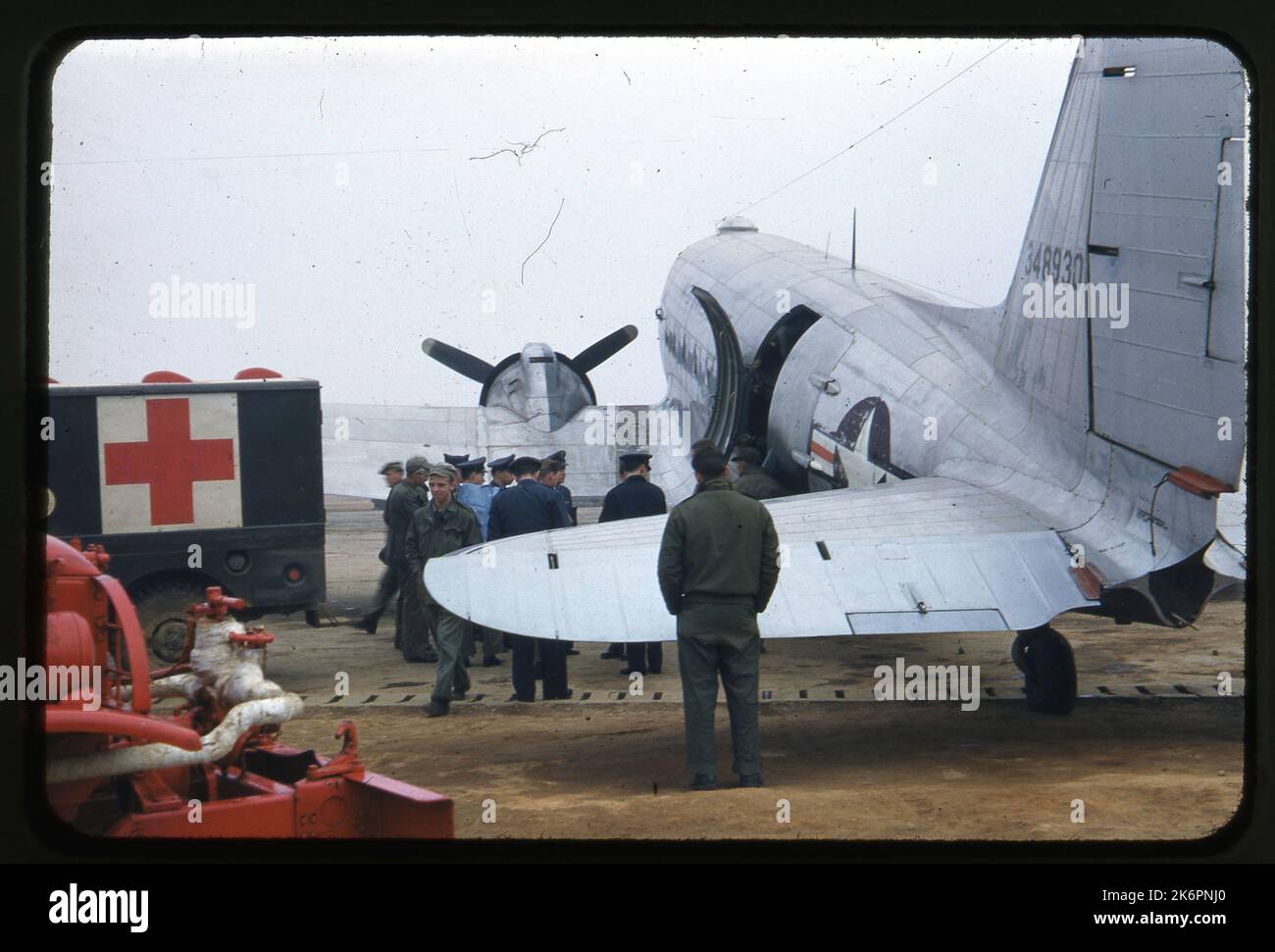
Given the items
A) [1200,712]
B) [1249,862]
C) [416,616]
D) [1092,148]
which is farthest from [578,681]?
[1249,862]

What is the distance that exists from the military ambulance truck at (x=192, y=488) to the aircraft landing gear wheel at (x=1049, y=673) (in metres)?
5.45

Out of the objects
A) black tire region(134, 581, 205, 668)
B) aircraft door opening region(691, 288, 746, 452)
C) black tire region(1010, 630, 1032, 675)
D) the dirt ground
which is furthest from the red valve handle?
aircraft door opening region(691, 288, 746, 452)

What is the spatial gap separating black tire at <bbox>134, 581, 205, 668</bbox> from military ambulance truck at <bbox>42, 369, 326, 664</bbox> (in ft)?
0.03

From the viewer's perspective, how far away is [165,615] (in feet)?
32.0

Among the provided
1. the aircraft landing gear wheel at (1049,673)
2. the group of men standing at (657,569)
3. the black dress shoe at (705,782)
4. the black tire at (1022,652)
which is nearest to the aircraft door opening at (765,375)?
the group of men standing at (657,569)

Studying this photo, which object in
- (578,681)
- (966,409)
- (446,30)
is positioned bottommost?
(578,681)

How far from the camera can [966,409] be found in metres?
9.12

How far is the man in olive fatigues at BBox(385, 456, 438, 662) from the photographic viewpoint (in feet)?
36.7

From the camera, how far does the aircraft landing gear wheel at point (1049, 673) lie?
8.54 m

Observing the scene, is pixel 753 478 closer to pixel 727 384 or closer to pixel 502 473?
pixel 727 384

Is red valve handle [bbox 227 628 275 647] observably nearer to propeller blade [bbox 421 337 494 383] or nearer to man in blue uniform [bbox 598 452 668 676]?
man in blue uniform [bbox 598 452 668 676]

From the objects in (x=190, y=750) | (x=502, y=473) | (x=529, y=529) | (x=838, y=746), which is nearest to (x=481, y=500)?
(x=502, y=473)

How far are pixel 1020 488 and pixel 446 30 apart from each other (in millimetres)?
4849
